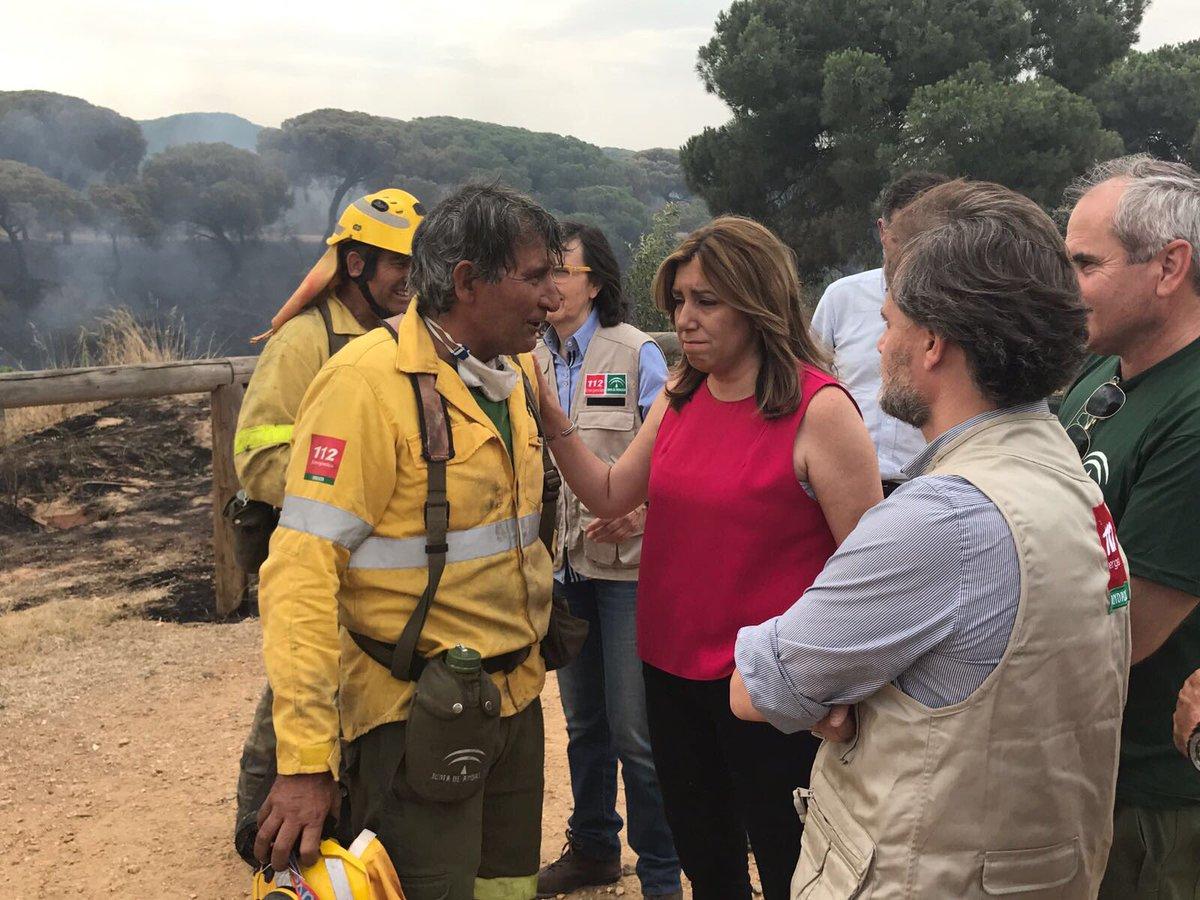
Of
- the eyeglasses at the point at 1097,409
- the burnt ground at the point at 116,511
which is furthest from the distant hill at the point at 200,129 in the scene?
the eyeglasses at the point at 1097,409

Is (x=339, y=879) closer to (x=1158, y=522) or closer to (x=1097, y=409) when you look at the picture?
(x=1158, y=522)

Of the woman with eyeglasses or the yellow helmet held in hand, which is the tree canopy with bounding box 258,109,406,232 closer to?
the woman with eyeglasses

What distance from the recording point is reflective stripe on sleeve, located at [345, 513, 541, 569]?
6.72 ft

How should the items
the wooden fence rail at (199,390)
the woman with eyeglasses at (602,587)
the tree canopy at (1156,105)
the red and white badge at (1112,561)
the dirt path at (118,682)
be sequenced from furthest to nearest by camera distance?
the tree canopy at (1156,105), the wooden fence rail at (199,390), the dirt path at (118,682), the woman with eyeglasses at (602,587), the red and white badge at (1112,561)

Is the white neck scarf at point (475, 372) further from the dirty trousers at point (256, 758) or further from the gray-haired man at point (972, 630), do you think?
the dirty trousers at point (256, 758)

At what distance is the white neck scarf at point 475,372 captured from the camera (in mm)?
2174

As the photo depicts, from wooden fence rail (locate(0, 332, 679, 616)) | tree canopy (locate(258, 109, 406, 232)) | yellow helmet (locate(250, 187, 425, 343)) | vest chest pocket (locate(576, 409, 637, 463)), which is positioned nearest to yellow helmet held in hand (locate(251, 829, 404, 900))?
vest chest pocket (locate(576, 409, 637, 463))

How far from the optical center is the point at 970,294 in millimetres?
1414

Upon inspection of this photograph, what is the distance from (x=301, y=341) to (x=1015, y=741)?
2.30m

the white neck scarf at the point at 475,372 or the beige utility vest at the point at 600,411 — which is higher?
the white neck scarf at the point at 475,372

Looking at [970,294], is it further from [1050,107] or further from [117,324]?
[1050,107]

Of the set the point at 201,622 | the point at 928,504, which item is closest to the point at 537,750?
the point at 928,504

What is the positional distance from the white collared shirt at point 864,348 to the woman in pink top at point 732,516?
3.84ft

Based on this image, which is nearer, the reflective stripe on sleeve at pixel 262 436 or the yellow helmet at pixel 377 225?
the reflective stripe on sleeve at pixel 262 436
